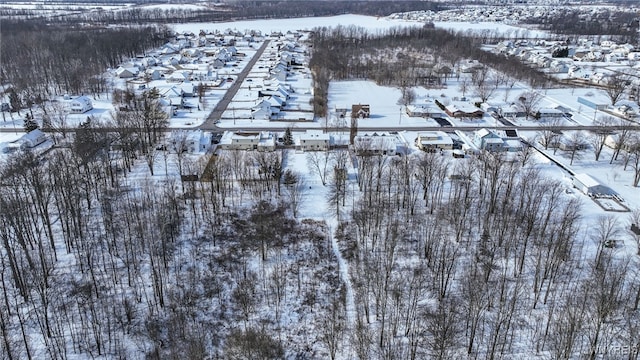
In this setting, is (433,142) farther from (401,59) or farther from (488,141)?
(401,59)

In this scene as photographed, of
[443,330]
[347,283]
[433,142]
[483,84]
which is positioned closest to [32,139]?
[347,283]

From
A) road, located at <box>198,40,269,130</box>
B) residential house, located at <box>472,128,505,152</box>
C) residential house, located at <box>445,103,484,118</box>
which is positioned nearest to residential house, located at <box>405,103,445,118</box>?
residential house, located at <box>445,103,484,118</box>

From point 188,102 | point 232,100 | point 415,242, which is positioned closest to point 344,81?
point 232,100

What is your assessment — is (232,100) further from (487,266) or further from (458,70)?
(487,266)

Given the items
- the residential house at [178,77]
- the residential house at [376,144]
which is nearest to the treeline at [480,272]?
the residential house at [376,144]

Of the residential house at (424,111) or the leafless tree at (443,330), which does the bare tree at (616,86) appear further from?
the leafless tree at (443,330)

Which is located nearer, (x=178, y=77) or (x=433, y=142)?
(x=433, y=142)
